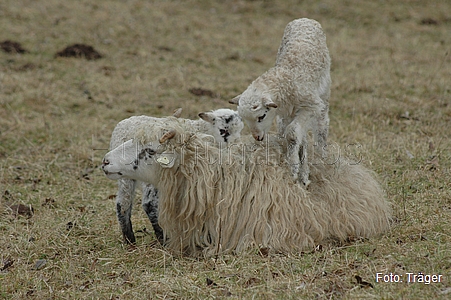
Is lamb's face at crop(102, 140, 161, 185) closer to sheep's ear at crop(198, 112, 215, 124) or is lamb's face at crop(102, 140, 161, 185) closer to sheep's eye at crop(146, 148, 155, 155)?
sheep's eye at crop(146, 148, 155, 155)

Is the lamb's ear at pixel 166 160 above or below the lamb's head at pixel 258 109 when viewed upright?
below

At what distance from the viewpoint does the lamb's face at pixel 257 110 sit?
213 inches

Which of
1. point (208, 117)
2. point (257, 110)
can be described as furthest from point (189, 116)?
point (257, 110)

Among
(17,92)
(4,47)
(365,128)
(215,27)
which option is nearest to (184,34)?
(215,27)

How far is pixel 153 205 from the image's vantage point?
5949 millimetres

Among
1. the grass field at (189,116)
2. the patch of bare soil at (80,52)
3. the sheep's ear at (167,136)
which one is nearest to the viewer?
the grass field at (189,116)

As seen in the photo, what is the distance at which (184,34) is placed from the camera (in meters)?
14.8

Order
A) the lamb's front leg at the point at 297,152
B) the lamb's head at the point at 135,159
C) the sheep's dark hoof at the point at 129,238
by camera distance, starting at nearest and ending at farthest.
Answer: the lamb's head at the point at 135,159
the lamb's front leg at the point at 297,152
the sheep's dark hoof at the point at 129,238

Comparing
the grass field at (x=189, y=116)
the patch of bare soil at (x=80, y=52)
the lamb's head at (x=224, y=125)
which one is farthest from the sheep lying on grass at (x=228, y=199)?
the patch of bare soil at (x=80, y=52)

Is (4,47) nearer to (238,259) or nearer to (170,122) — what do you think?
(170,122)

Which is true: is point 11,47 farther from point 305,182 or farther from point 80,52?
point 305,182

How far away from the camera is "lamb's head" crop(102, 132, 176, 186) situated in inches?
208

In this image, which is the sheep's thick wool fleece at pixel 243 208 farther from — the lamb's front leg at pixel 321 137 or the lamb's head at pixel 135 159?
the lamb's front leg at pixel 321 137

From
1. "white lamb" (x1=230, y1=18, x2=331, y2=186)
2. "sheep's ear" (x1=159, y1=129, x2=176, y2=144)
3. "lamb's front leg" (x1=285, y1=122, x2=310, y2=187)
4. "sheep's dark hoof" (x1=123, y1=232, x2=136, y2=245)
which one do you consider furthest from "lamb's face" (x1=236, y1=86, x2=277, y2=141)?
"sheep's dark hoof" (x1=123, y1=232, x2=136, y2=245)
